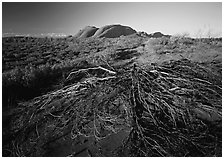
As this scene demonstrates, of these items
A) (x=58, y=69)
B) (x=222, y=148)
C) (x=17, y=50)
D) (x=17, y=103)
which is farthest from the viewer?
(x=17, y=50)

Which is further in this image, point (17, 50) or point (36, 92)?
point (17, 50)

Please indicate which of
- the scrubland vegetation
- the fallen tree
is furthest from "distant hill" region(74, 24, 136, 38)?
the fallen tree

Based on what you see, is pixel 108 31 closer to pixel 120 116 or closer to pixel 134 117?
pixel 120 116

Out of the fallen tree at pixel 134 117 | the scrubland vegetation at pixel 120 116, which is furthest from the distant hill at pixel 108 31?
the fallen tree at pixel 134 117

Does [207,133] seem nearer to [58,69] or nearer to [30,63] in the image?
[58,69]

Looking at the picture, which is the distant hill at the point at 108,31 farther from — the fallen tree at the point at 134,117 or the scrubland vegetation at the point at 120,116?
the fallen tree at the point at 134,117

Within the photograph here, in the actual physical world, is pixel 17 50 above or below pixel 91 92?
above

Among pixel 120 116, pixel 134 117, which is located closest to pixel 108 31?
pixel 120 116

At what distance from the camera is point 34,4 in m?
3.81

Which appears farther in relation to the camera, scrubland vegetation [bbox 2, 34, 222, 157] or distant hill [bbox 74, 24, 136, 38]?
distant hill [bbox 74, 24, 136, 38]

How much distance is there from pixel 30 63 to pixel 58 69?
2.24 ft

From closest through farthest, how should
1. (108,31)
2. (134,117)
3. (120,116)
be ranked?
(134,117) < (120,116) < (108,31)

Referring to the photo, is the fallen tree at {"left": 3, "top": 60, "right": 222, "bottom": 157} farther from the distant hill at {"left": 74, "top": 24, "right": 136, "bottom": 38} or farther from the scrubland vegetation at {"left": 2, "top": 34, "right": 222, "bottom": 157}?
the distant hill at {"left": 74, "top": 24, "right": 136, "bottom": 38}

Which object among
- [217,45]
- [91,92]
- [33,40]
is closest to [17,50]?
[33,40]
